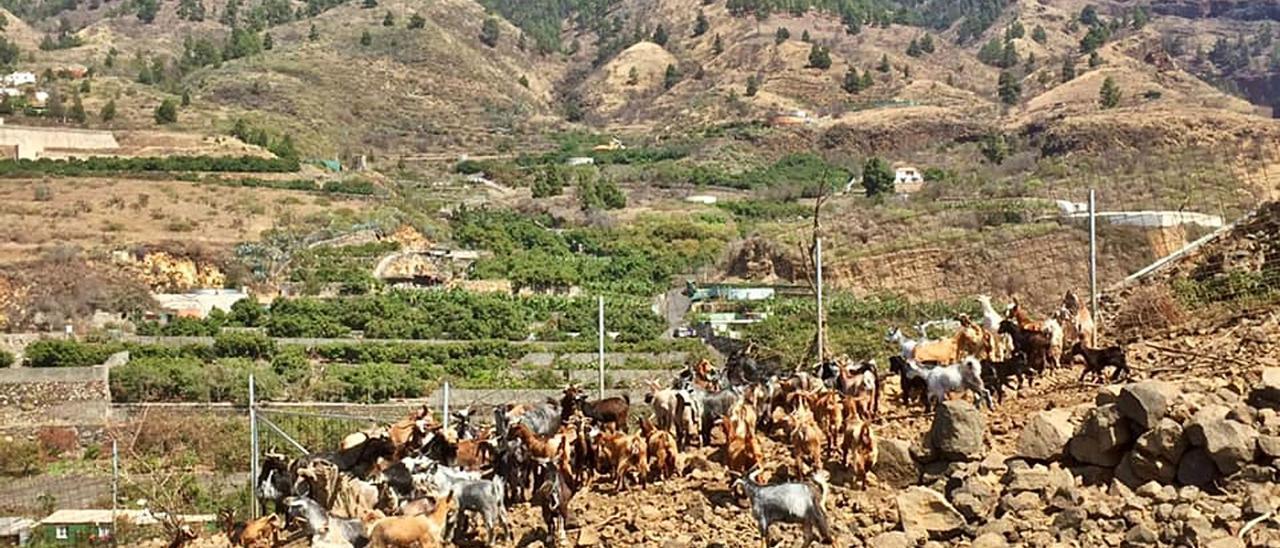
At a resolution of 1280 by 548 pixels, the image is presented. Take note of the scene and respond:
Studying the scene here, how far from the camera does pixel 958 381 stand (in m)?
10.1

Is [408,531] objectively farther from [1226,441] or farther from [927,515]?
[1226,441]

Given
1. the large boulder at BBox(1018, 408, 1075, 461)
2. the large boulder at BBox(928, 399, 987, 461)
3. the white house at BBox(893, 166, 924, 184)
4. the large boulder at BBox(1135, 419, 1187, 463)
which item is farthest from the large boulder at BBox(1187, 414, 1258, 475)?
the white house at BBox(893, 166, 924, 184)

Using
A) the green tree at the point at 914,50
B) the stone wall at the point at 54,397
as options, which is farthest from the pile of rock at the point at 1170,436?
the green tree at the point at 914,50

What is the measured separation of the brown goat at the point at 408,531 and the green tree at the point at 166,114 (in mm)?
67915

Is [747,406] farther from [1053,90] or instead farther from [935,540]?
[1053,90]

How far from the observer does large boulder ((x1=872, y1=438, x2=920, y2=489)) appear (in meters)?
8.84

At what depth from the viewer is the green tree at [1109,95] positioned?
83.3m

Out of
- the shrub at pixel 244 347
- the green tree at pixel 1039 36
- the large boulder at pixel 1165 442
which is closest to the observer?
the large boulder at pixel 1165 442

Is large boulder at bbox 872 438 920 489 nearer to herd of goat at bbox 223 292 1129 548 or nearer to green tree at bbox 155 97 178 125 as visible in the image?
herd of goat at bbox 223 292 1129 548

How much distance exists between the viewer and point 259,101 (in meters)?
91.4

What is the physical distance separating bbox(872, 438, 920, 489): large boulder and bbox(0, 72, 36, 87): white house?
8194cm

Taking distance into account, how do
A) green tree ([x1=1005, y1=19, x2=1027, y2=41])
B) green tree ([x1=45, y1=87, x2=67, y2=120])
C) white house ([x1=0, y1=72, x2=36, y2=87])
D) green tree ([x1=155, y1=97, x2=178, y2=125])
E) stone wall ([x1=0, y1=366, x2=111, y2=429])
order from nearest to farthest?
stone wall ([x1=0, y1=366, x2=111, y2=429])
green tree ([x1=45, y1=87, x2=67, y2=120])
green tree ([x1=155, y1=97, x2=178, y2=125])
white house ([x1=0, y1=72, x2=36, y2=87])
green tree ([x1=1005, y1=19, x2=1027, y2=41])

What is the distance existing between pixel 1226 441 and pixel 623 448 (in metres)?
4.29

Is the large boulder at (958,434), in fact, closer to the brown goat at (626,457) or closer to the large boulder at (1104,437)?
the large boulder at (1104,437)
